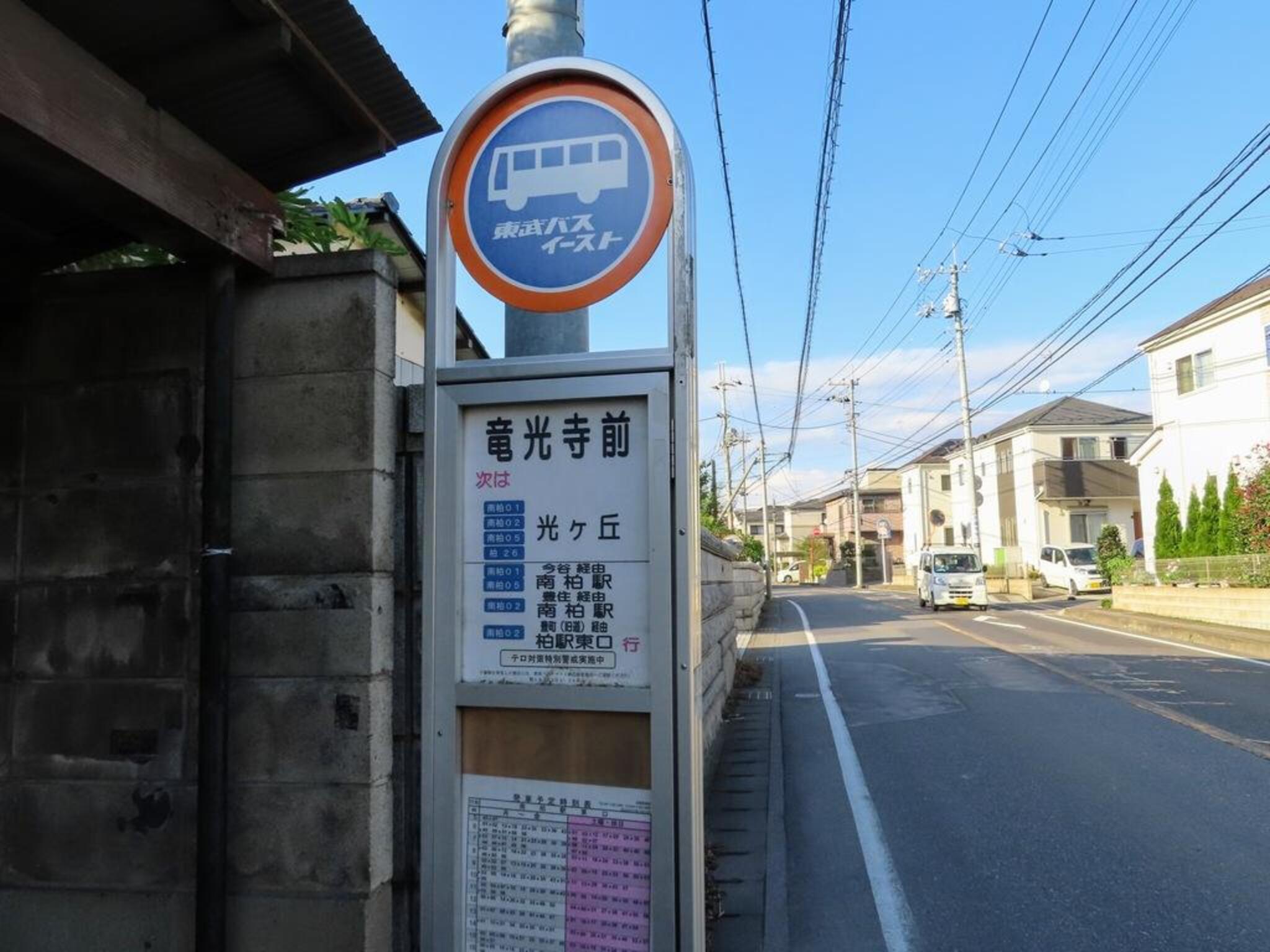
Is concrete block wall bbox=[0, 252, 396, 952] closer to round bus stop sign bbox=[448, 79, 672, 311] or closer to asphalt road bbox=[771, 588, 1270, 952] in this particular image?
round bus stop sign bbox=[448, 79, 672, 311]

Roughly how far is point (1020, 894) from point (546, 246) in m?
4.16

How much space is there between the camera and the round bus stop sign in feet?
8.66

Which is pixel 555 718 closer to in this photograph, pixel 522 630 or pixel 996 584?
pixel 522 630

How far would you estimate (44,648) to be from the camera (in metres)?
3.18

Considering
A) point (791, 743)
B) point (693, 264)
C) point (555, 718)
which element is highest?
point (693, 264)

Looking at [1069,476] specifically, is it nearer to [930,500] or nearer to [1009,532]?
[1009,532]

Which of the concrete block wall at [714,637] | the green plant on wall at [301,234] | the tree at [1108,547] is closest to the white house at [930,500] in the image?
the tree at [1108,547]


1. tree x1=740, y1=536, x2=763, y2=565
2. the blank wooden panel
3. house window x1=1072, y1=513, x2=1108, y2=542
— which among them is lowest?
the blank wooden panel

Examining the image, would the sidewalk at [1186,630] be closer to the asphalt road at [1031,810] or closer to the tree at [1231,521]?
the asphalt road at [1031,810]

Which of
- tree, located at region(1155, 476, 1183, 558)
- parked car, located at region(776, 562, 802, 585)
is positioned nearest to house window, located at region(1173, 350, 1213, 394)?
tree, located at region(1155, 476, 1183, 558)

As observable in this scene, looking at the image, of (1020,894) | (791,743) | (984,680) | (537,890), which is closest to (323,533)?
(537,890)

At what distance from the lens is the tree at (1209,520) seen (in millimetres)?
23688

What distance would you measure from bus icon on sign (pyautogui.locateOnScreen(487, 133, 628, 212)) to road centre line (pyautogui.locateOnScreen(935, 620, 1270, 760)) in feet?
25.0

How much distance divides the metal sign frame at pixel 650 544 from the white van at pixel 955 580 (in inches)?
1087
